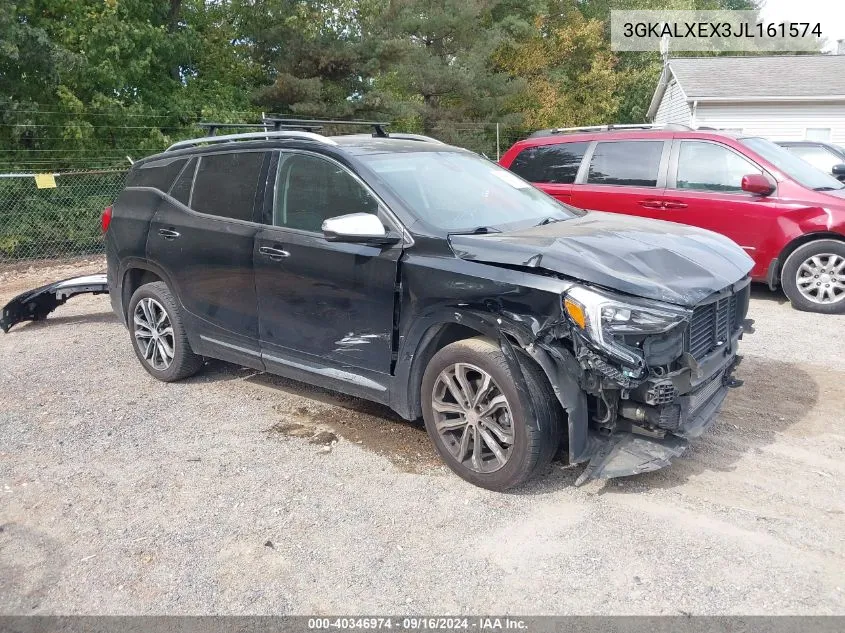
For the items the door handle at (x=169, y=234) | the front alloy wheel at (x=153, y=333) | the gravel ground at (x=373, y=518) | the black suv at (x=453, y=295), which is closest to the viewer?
the gravel ground at (x=373, y=518)

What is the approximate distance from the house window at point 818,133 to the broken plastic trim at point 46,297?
76.8 ft

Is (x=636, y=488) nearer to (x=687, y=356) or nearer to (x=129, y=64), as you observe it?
(x=687, y=356)

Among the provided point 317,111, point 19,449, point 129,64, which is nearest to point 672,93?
point 317,111

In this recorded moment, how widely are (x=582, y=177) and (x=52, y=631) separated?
708 cm

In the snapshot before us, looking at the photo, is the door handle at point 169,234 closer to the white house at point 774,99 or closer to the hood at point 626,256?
the hood at point 626,256

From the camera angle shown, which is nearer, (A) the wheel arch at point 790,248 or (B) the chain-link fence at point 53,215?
(A) the wheel arch at point 790,248

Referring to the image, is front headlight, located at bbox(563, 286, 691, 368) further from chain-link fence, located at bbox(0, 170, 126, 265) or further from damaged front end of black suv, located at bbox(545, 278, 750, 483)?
chain-link fence, located at bbox(0, 170, 126, 265)

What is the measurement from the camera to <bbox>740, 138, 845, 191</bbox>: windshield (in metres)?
7.50

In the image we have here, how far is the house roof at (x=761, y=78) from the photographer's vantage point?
23344mm

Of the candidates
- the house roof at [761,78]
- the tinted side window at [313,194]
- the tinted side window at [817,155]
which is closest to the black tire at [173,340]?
the tinted side window at [313,194]

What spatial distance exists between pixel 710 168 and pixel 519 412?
17.5ft

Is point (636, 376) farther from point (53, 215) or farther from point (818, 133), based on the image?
point (818, 133)

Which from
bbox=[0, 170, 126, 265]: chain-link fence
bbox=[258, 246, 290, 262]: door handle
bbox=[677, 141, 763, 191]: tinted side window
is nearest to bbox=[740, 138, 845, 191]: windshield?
bbox=[677, 141, 763, 191]: tinted side window

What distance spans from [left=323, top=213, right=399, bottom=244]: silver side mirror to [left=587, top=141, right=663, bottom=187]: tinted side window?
4.93 m
